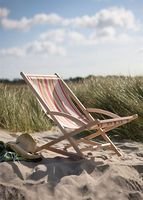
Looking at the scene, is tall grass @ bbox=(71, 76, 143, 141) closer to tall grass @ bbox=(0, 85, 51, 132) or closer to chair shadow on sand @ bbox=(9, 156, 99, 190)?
tall grass @ bbox=(0, 85, 51, 132)

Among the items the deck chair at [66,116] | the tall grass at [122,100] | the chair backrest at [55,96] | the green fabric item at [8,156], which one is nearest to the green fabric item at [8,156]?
the green fabric item at [8,156]

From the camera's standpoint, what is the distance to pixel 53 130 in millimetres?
8680

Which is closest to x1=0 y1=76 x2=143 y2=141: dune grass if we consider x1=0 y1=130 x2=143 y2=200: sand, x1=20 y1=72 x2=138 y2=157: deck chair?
x1=20 y1=72 x2=138 y2=157: deck chair

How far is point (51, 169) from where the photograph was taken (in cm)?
498

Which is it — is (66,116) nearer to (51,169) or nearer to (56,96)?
(51,169)

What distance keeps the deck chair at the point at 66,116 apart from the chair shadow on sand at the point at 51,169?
202 millimetres

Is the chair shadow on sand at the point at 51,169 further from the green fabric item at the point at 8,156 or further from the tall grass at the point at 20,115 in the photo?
the tall grass at the point at 20,115

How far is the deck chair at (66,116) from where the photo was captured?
544 centimetres

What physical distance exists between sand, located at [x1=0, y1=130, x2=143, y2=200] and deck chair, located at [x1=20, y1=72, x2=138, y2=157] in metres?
0.23

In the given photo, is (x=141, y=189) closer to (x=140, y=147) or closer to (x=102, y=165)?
(x=102, y=165)

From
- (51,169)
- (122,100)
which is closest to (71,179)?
(51,169)

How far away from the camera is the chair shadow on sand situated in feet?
15.5

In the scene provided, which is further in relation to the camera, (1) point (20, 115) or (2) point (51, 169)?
(1) point (20, 115)

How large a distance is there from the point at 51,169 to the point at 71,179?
34 cm
